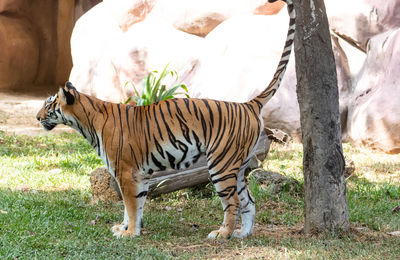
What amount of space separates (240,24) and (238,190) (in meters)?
6.99

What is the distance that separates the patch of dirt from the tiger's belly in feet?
22.7

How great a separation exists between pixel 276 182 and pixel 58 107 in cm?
296

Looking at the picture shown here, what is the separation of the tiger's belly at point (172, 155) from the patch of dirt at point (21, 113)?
6.93 meters

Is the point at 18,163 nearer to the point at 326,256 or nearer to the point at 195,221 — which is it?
the point at 195,221

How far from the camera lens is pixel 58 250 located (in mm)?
4883

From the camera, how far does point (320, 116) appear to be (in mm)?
5363

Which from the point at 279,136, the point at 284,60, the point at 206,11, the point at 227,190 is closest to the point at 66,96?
the point at 227,190

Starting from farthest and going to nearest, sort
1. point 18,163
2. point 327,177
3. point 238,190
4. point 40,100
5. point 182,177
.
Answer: point 40,100 < point 18,163 < point 182,177 < point 238,190 < point 327,177

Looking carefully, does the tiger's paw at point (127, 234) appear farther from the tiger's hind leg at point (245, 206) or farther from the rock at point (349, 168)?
the rock at point (349, 168)

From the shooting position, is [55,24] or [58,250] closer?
[58,250]

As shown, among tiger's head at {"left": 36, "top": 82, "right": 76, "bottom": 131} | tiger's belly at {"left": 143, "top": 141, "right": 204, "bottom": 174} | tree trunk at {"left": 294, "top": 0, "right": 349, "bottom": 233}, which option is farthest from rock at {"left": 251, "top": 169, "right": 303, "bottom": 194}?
tiger's head at {"left": 36, "top": 82, "right": 76, "bottom": 131}

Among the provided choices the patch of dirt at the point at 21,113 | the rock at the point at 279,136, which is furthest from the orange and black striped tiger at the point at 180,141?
the patch of dirt at the point at 21,113

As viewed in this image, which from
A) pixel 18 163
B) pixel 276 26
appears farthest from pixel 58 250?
pixel 276 26

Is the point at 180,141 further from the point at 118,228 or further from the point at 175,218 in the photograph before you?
the point at 175,218
